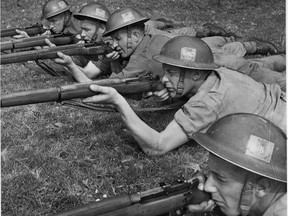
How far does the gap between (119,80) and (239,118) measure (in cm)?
233

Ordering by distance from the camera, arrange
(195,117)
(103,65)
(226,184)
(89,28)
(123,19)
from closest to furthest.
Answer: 1. (226,184)
2. (195,117)
3. (123,19)
4. (103,65)
5. (89,28)

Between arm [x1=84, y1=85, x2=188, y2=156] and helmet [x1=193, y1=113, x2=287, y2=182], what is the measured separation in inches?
63.2

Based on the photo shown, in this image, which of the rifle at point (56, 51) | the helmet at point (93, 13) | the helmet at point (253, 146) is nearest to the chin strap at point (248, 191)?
the helmet at point (253, 146)

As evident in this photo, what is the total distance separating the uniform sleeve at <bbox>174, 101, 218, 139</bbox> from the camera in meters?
4.72

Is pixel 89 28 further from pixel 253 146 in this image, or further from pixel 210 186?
pixel 253 146

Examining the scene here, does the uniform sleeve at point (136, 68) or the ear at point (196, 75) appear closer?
the ear at point (196, 75)

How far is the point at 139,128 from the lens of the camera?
4750 millimetres

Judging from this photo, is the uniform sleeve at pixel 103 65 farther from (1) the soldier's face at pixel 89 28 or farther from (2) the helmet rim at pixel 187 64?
(2) the helmet rim at pixel 187 64

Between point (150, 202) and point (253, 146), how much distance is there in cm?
92

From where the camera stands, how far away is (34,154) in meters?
5.07

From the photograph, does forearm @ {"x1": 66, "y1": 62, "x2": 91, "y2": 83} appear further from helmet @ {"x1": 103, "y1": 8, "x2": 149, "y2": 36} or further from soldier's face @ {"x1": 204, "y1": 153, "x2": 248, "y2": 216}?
soldier's face @ {"x1": 204, "y1": 153, "x2": 248, "y2": 216}

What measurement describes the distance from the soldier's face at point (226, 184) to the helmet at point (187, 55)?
199 cm

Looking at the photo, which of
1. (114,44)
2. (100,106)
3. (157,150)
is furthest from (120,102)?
(114,44)

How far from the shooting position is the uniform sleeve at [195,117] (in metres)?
4.72
